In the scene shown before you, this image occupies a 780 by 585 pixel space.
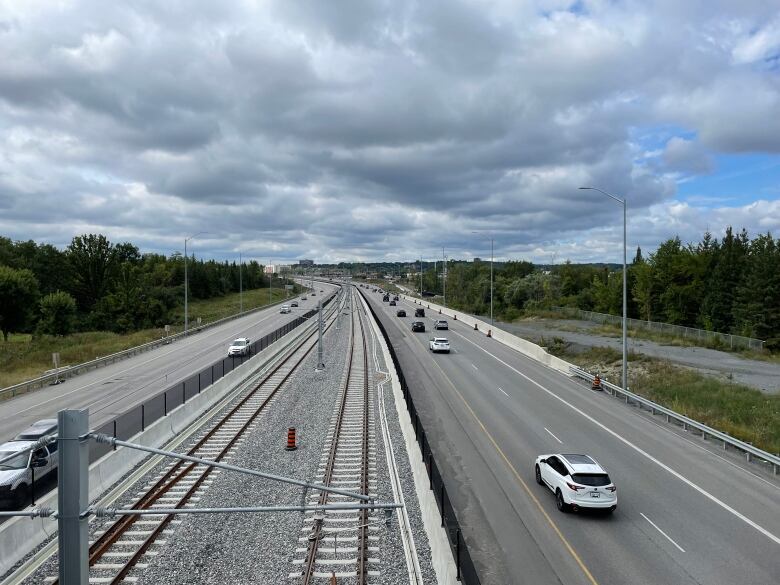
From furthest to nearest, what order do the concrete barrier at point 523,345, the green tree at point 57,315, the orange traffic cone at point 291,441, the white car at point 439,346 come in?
the green tree at point 57,315 < the white car at point 439,346 < the concrete barrier at point 523,345 < the orange traffic cone at point 291,441

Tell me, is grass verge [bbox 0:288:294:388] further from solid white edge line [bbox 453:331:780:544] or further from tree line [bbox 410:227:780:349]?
tree line [bbox 410:227:780:349]

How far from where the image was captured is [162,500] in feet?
53.4

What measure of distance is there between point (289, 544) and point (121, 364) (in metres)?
36.1

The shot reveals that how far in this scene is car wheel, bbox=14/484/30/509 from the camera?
14.6m

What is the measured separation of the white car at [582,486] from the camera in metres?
15.1

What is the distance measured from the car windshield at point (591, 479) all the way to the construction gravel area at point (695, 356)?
2112 centimetres

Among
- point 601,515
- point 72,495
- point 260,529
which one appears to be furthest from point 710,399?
point 72,495

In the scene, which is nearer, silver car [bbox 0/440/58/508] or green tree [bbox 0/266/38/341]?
silver car [bbox 0/440/58/508]

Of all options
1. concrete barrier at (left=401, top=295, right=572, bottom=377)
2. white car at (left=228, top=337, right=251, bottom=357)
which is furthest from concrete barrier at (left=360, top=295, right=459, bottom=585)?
white car at (left=228, top=337, right=251, bottom=357)

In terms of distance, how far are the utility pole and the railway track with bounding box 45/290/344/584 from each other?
22.6ft

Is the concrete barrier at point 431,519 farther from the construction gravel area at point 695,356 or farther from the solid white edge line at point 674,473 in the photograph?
the construction gravel area at point 695,356

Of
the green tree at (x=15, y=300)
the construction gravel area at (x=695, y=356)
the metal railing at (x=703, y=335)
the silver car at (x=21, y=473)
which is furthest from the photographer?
the green tree at (x=15, y=300)

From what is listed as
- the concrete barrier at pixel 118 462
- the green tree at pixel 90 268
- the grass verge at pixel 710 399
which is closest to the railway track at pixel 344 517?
the concrete barrier at pixel 118 462

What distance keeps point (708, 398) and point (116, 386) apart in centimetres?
3330
